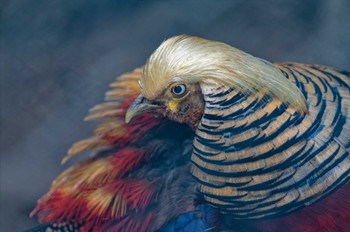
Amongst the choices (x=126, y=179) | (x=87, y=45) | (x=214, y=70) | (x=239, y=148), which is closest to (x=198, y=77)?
(x=214, y=70)

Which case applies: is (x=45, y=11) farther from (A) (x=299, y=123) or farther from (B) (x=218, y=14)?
(A) (x=299, y=123)

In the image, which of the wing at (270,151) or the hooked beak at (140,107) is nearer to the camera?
the wing at (270,151)

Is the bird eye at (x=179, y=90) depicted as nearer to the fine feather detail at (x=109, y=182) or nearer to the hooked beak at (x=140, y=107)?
the hooked beak at (x=140, y=107)

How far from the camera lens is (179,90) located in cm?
213

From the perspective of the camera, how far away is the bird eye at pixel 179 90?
83.6 inches

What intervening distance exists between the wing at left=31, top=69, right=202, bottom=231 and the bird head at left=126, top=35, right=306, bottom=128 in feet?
0.70

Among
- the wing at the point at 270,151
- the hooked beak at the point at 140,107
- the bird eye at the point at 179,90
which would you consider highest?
the bird eye at the point at 179,90

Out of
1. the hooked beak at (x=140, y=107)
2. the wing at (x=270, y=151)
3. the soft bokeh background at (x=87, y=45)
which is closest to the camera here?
the wing at (x=270, y=151)

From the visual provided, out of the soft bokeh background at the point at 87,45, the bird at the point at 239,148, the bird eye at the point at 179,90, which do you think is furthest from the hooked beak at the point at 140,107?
the soft bokeh background at the point at 87,45

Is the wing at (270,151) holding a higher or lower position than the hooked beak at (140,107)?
lower

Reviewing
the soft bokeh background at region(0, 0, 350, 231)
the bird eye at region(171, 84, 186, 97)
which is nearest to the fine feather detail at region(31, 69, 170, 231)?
the bird eye at region(171, 84, 186, 97)

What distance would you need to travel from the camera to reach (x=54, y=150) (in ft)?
10.4

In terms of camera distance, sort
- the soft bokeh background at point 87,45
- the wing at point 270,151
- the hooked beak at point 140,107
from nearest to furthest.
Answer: the wing at point 270,151 < the hooked beak at point 140,107 < the soft bokeh background at point 87,45

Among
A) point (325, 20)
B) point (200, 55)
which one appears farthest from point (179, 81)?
point (325, 20)
